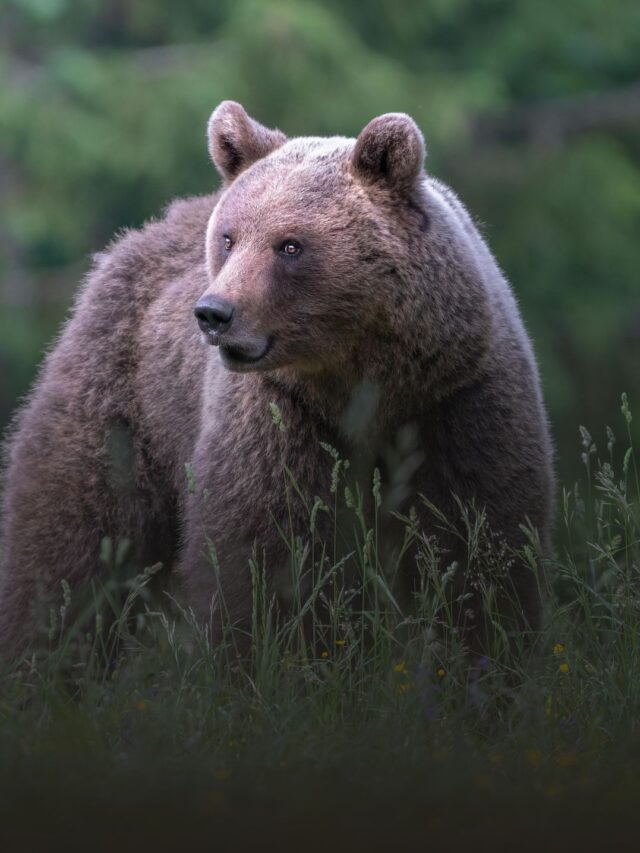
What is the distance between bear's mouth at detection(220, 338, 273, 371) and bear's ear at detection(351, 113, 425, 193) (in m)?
0.71

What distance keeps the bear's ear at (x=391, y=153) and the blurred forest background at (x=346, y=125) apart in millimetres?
Answer: 11440

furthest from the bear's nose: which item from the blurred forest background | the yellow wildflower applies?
the blurred forest background

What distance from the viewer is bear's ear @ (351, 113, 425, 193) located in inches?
200

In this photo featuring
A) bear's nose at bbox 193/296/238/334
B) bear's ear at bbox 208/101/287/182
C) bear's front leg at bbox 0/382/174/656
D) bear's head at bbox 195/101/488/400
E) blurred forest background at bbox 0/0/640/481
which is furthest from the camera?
blurred forest background at bbox 0/0/640/481

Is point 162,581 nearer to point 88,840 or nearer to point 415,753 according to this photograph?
point 415,753

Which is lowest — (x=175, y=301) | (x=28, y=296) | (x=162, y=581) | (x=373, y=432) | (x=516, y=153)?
(x=162, y=581)

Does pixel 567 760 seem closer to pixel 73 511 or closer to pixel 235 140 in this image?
pixel 235 140

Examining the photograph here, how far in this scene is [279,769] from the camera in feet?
11.0

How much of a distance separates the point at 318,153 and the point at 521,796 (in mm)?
2947

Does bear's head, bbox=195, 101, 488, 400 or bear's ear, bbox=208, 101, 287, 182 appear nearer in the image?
bear's head, bbox=195, 101, 488, 400

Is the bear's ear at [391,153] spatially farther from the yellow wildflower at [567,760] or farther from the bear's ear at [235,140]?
the yellow wildflower at [567,760]

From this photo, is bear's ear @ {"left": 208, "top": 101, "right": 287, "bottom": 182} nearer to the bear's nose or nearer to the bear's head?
the bear's head

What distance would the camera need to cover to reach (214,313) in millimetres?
4680

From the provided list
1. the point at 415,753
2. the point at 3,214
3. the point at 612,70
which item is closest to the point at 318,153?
the point at 415,753
